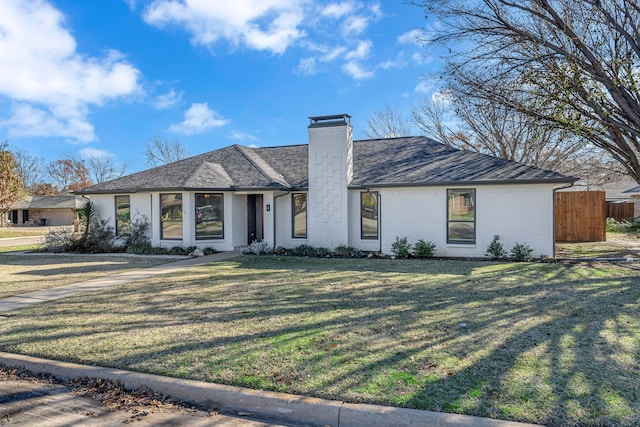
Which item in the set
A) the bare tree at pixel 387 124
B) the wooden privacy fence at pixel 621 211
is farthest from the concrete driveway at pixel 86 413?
the wooden privacy fence at pixel 621 211

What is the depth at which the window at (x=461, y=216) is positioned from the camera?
13.1 m

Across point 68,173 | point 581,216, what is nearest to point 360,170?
point 581,216

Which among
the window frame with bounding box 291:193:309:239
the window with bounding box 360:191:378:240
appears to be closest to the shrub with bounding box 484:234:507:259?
the window with bounding box 360:191:378:240

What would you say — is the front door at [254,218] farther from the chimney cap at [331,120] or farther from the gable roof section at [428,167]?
the gable roof section at [428,167]

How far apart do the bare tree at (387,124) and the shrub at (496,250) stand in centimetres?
1830

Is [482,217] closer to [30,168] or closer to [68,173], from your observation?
[68,173]

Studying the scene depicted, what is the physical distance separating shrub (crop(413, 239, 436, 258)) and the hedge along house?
31 centimetres

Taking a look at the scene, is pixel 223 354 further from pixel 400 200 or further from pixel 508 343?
pixel 400 200

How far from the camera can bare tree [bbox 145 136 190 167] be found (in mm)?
46125

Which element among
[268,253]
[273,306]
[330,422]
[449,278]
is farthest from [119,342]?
[268,253]

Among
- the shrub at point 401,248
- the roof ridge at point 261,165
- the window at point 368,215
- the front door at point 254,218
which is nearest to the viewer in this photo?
the shrub at point 401,248

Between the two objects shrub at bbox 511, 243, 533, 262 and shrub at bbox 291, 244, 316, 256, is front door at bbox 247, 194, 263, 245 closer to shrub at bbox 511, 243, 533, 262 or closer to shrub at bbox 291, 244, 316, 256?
shrub at bbox 291, 244, 316, 256

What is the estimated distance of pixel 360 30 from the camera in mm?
16797

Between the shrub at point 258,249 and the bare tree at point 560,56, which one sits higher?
the bare tree at point 560,56
